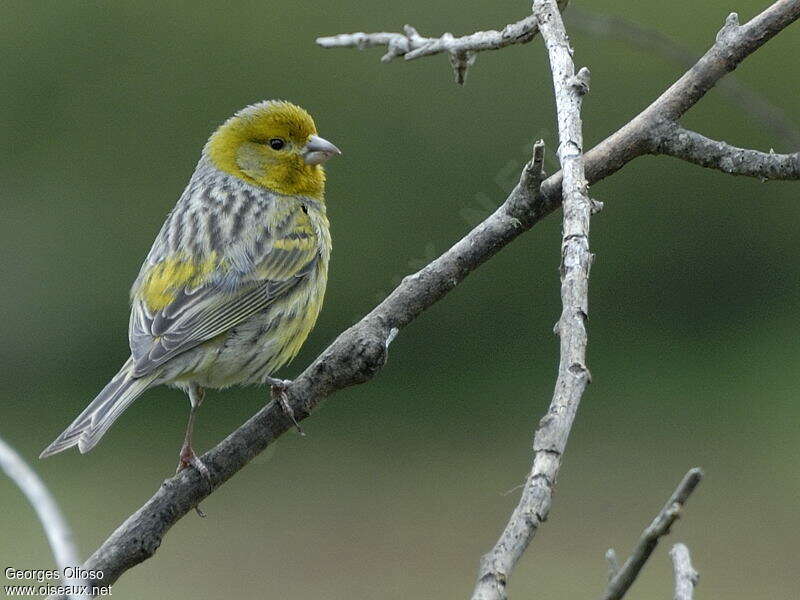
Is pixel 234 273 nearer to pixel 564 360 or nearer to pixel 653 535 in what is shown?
pixel 564 360

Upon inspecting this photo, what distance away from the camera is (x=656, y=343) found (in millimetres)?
6168

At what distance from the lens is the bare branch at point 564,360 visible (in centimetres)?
119

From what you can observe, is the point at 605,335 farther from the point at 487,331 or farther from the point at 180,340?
the point at 180,340

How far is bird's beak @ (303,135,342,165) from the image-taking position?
10.4 ft

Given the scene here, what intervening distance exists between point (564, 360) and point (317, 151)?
1.91 metres

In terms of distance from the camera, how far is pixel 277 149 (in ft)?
10.6

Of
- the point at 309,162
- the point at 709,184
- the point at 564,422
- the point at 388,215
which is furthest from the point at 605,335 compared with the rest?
the point at 564,422

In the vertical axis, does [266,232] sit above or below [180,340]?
above

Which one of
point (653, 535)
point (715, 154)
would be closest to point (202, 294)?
point (715, 154)

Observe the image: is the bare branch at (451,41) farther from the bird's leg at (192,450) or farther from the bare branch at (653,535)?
the bare branch at (653,535)

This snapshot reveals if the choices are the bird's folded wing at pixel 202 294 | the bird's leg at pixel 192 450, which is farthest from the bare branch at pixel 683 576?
the bird's folded wing at pixel 202 294

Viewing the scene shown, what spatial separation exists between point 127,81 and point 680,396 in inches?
118

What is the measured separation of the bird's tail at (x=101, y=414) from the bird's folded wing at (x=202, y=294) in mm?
29

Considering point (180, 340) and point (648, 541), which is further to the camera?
point (180, 340)
